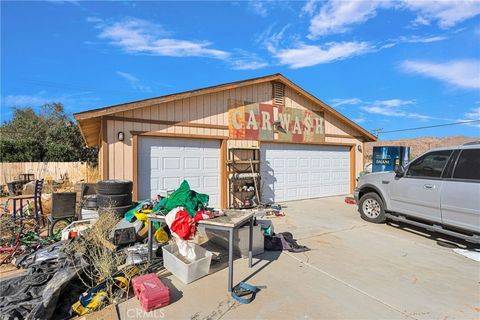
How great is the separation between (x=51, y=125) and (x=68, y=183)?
10462 mm

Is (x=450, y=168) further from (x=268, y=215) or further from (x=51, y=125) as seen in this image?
(x=51, y=125)

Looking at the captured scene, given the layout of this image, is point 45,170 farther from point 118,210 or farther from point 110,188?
point 118,210

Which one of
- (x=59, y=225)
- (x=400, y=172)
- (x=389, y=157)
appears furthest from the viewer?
(x=389, y=157)

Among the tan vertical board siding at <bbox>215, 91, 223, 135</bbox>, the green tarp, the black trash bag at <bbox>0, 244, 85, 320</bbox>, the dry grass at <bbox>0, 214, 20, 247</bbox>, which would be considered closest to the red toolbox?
the black trash bag at <bbox>0, 244, 85, 320</bbox>

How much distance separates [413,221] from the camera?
538 centimetres

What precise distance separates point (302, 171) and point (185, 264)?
759 cm

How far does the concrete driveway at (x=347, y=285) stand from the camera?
271cm

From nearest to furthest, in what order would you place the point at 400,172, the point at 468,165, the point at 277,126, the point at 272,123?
the point at 468,165
the point at 400,172
the point at 272,123
the point at 277,126

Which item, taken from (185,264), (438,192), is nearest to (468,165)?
(438,192)

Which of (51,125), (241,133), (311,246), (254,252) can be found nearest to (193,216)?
(254,252)

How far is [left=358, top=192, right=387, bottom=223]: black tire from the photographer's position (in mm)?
6181

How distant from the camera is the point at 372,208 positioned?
6.46 meters

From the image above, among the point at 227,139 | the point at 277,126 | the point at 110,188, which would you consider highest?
the point at 277,126

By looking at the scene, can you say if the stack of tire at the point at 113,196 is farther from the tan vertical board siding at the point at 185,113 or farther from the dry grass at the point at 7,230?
the tan vertical board siding at the point at 185,113
